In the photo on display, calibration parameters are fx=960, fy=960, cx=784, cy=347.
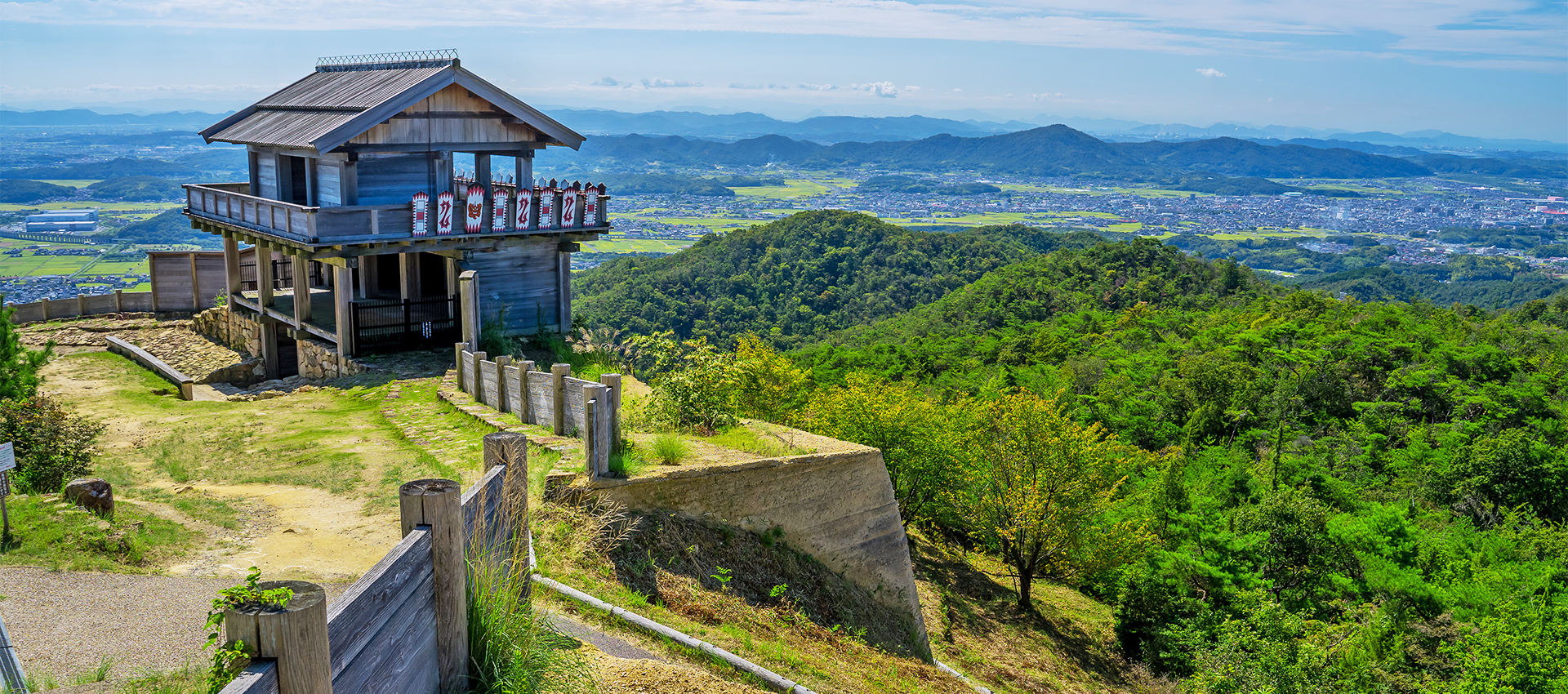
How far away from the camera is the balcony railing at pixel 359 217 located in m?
16.9

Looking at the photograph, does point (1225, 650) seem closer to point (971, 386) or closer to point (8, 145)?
point (971, 386)

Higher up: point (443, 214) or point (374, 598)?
point (443, 214)

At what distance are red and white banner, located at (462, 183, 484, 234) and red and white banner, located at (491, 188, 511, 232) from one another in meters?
0.28

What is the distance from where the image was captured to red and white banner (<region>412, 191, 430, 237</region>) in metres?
17.5

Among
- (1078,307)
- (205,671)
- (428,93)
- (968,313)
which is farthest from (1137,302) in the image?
(205,671)

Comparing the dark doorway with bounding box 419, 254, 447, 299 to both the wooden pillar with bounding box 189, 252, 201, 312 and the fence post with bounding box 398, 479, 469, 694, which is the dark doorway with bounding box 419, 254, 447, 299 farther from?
the fence post with bounding box 398, 479, 469, 694

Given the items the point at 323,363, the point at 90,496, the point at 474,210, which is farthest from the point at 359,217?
the point at 90,496

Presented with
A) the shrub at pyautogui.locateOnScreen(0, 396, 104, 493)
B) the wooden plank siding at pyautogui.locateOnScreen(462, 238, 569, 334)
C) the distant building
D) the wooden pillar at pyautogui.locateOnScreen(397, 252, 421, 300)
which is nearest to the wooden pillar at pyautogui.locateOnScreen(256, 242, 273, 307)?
the wooden pillar at pyautogui.locateOnScreen(397, 252, 421, 300)

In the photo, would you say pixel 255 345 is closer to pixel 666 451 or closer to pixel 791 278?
pixel 666 451

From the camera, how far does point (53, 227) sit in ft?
216

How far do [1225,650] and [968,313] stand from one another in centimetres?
5178

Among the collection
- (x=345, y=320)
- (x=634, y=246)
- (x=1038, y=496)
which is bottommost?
(x=634, y=246)

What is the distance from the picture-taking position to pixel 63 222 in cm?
6694

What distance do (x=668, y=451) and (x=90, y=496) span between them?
555 cm
